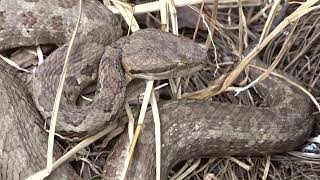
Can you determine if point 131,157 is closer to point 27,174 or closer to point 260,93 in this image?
point 27,174

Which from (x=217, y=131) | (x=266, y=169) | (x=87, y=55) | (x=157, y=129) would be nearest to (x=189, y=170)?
(x=217, y=131)

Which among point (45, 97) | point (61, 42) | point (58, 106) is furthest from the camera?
point (61, 42)

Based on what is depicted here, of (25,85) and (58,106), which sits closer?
(58,106)

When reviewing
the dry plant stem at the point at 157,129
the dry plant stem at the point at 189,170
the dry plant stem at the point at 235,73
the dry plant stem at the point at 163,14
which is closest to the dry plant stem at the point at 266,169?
the dry plant stem at the point at 189,170

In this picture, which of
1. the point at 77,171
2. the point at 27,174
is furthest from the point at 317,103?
the point at 27,174

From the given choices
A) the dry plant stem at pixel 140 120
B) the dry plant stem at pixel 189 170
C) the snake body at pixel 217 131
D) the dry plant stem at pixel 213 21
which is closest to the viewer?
the dry plant stem at pixel 140 120

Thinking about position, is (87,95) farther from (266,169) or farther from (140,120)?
(266,169)

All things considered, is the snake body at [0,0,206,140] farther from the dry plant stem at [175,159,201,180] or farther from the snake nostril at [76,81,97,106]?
the dry plant stem at [175,159,201,180]

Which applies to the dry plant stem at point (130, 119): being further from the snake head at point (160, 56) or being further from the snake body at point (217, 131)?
the snake head at point (160, 56)

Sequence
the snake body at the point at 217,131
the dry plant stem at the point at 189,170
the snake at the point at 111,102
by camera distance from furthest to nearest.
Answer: the dry plant stem at the point at 189,170
the snake body at the point at 217,131
the snake at the point at 111,102
